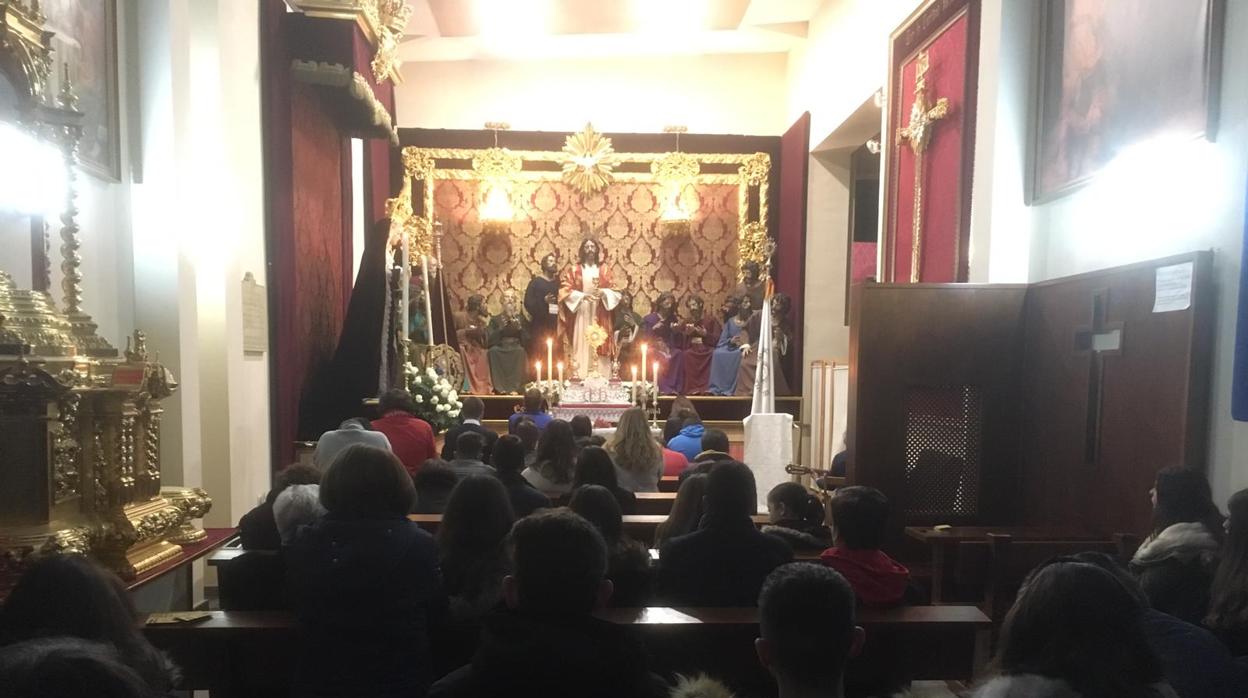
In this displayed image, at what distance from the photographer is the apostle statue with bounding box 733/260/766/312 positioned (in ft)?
39.3

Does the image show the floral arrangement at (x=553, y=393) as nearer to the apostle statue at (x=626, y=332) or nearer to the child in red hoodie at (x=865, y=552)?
the apostle statue at (x=626, y=332)

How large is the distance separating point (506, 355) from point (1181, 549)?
978 cm

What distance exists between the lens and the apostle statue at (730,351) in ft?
37.8

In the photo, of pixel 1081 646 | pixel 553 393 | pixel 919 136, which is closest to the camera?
pixel 1081 646

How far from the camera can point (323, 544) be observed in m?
2.20

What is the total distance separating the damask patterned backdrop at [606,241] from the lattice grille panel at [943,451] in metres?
8.28

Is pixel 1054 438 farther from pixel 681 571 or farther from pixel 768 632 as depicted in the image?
pixel 768 632

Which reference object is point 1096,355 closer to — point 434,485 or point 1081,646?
point 1081,646

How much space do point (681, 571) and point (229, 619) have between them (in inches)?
60.1

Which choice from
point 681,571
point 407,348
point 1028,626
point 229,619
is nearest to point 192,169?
point 407,348

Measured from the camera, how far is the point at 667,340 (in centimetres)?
1224

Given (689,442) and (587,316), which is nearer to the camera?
(689,442)

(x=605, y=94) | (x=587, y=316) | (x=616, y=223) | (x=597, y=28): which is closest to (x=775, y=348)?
(x=587, y=316)

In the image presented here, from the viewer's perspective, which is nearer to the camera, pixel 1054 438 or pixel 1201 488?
pixel 1201 488
